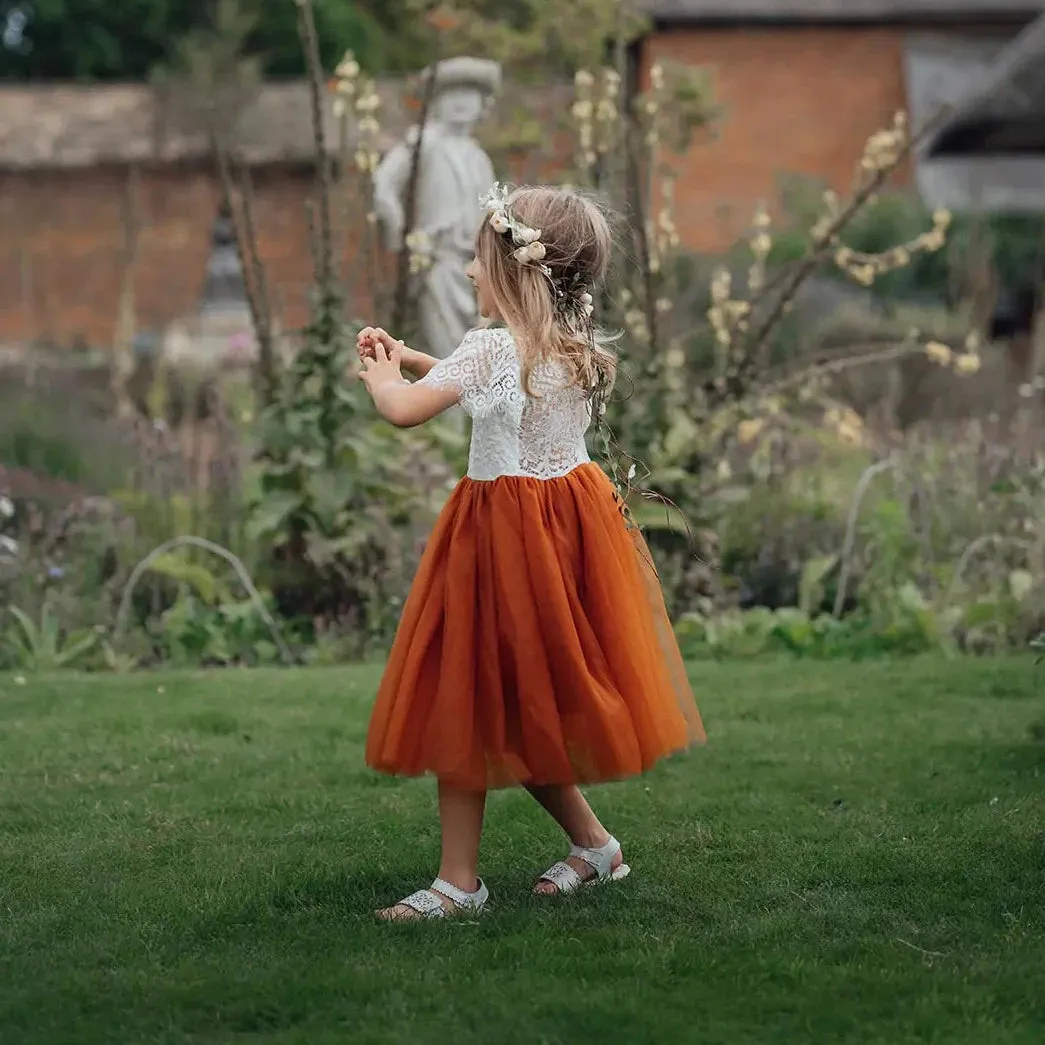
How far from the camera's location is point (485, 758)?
3713mm

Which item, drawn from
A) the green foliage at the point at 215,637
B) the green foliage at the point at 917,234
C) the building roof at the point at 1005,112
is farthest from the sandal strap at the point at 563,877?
the green foliage at the point at 917,234

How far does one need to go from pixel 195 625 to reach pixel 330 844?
2893 mm

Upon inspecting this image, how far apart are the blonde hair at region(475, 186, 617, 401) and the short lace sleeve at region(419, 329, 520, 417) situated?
43mm

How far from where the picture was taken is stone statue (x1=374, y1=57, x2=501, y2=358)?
10398 millimetres

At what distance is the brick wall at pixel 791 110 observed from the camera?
22297 mm

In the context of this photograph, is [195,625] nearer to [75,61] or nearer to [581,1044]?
[581,1044]

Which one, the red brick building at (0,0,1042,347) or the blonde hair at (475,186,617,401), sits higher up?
the red brick building at (0,0,1042,347)

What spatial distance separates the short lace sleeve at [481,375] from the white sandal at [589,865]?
0.99m

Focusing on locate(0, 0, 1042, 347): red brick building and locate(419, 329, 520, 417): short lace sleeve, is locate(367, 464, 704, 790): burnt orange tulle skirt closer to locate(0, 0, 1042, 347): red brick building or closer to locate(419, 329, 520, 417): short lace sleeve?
locate(419, 329, 520, 417): short lace sleeve

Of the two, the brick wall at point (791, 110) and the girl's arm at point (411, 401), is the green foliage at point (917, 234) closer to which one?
the brick wall at point (791, 110)

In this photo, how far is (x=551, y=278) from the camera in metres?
3.87

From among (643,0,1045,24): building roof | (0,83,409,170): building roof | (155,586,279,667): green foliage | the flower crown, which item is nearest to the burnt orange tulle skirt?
the flower crown

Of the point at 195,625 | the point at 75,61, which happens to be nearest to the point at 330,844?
the point at 195,625

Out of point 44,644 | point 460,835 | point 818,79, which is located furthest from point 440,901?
point 818,79
